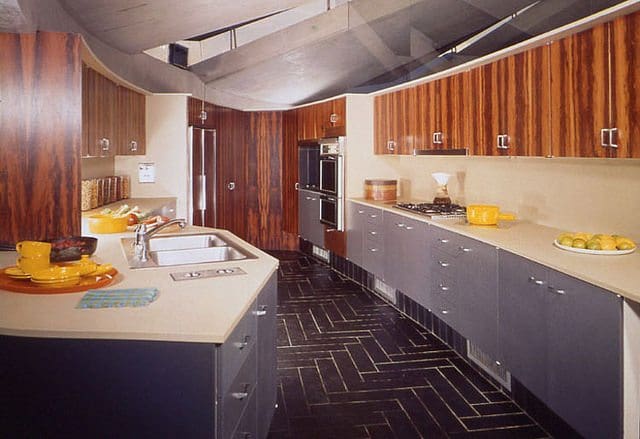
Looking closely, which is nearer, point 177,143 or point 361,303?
point 361,303

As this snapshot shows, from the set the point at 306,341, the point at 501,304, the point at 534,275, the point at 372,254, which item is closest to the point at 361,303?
the point at 372,254

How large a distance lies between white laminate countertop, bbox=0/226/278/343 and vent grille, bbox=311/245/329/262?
506cm

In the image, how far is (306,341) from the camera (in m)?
4.44

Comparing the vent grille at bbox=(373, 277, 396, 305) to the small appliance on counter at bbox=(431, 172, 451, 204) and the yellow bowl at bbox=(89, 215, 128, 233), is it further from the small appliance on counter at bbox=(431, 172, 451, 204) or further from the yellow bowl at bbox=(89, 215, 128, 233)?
the yellow bowl at bbox=(89, 215, 128, 233)

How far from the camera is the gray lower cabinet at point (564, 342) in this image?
2312 mm

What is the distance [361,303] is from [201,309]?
378 cm

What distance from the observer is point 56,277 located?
2236 millimetres

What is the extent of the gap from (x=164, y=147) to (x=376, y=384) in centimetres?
404

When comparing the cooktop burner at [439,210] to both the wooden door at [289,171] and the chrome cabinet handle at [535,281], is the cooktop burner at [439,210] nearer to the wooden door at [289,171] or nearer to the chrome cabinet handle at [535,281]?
the chrome cabinet handle at [535,281]

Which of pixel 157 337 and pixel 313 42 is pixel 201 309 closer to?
pixel 157 337

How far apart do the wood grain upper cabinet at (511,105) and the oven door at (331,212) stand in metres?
2.57

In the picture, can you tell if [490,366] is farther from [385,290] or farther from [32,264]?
[32,264]

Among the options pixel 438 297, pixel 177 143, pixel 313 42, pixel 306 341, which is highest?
pixel 313 42

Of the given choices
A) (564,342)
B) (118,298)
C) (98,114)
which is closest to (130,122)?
(98,114)
